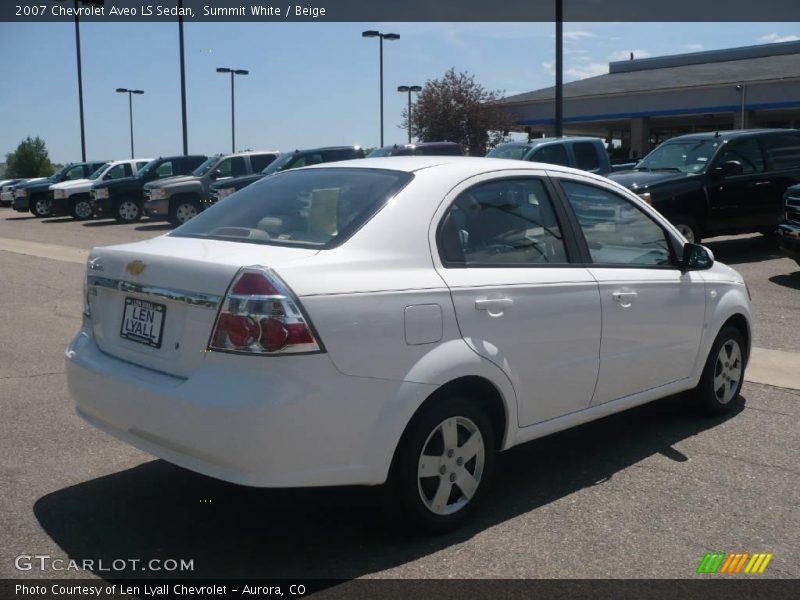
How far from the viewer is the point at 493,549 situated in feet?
13.0

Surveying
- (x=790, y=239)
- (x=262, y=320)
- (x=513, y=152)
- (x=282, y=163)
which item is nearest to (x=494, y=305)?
(x=262, y=320)

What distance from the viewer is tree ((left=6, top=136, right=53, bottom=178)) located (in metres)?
76.3

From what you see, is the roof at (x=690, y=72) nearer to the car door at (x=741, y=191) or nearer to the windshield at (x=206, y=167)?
the windshield at (x=206, y=167)

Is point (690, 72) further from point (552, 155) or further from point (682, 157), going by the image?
point (682, 157)

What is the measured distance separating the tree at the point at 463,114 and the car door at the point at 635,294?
38248 mm

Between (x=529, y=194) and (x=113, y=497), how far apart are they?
263cm

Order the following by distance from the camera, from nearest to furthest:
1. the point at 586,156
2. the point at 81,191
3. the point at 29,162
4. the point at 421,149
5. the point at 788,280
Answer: the point at 788,280 → the point at 586,156 → the point at 421,149 → the point at 81,191 → the point at 29,162

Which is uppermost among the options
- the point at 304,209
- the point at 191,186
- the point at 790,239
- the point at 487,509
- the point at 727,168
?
the point at 727,168

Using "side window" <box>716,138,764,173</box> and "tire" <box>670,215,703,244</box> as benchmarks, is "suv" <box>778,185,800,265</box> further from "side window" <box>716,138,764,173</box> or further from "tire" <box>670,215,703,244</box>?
"side window" <box>716,138,764,173</box>

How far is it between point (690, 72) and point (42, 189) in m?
29.8

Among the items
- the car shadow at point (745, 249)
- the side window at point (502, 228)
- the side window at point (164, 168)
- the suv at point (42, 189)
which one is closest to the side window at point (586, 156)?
the car shadow at point (745, 249)

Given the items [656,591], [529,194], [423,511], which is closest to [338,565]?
[423,511]

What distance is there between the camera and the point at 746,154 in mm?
14555

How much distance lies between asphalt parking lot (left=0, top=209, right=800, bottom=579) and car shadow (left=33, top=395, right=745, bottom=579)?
0.01 m
